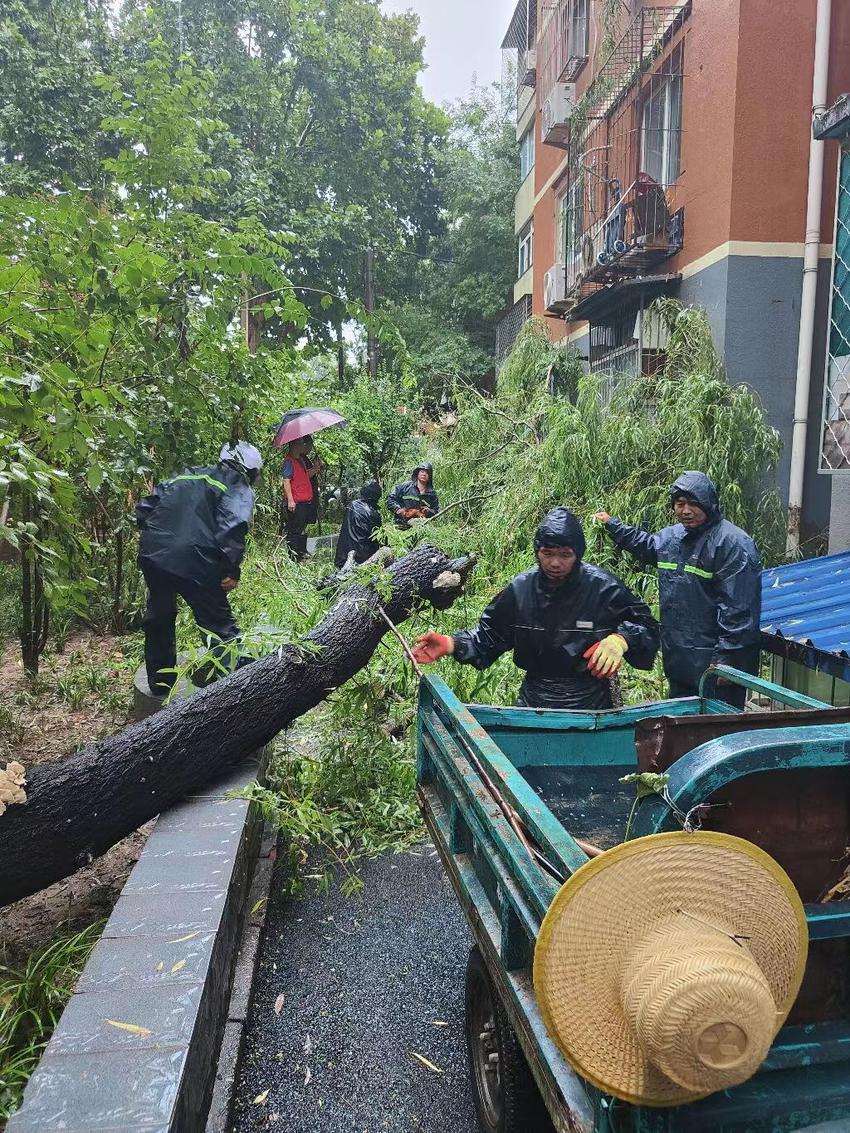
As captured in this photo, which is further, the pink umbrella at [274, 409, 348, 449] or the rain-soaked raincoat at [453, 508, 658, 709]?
the pink umbrella at [274, 409, 348, 449]

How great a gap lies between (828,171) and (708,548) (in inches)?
254

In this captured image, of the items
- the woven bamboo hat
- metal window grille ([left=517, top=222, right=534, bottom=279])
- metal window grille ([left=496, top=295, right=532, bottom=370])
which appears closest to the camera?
the woven bamboo hat

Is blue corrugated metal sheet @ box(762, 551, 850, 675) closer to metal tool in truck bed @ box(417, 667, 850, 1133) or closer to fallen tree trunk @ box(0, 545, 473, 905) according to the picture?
metal tool in truck bed @ box(417, 667, 850, 1133)

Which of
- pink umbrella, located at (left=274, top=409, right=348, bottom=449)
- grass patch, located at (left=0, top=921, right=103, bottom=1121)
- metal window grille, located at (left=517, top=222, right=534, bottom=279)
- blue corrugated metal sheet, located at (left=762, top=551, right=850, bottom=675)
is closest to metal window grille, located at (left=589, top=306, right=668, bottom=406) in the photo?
pink umbrella, located at (left=274, top=409, right=348, bottom=449)

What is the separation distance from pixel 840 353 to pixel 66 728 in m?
7.15

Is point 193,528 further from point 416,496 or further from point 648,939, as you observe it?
point 416,496

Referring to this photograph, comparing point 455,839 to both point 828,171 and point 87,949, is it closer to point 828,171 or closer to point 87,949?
point 87,949

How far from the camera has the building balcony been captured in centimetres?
1003

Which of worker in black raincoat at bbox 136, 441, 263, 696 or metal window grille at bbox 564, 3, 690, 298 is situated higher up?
metal window grille at bbox 564, 3, 690, 298

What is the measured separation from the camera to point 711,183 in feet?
29.9

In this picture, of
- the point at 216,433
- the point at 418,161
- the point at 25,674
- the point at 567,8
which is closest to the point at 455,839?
the point at 216,433

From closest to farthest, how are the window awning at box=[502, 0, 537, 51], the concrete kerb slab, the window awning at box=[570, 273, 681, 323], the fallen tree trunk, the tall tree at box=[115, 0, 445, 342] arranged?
the concrete kerb slab, the fallen tree trunk, the window awning at box=[570, 273, 681, 323], the tall tree at box=[115, 0, 445, 342], the window awning at box=[502, 0, 537, 51]

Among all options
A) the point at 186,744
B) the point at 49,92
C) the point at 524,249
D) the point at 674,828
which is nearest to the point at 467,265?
the point at 524,249

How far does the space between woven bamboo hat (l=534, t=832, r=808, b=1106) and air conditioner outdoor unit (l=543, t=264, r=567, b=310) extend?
1397cm
